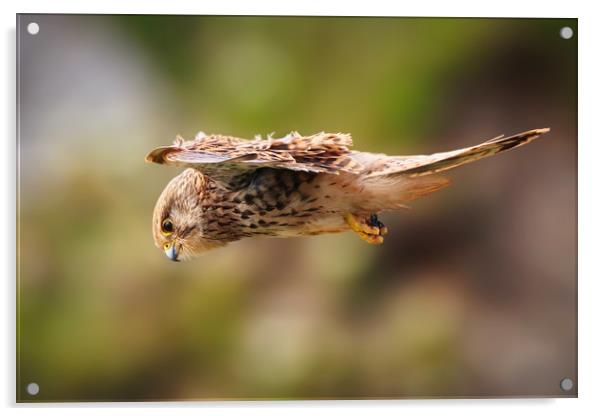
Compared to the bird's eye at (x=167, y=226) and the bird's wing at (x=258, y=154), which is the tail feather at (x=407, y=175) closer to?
the bird's wing at (x=258, y=154)

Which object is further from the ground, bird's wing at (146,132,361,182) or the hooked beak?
bird's wing at (146,132,361,182)

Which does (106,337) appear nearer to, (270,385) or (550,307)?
(270,385)

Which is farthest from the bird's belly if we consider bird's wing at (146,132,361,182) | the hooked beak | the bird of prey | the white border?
the white border

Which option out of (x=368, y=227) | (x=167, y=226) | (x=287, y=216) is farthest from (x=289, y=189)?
Result: (x=167, y=226)

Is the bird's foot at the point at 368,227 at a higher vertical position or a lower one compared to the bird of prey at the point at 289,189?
lower

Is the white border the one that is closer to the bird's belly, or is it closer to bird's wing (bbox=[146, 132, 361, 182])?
bird's wing (bbox=[146, 132, 361, 182])

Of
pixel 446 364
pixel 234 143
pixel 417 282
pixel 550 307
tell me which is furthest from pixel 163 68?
pixel 550 307

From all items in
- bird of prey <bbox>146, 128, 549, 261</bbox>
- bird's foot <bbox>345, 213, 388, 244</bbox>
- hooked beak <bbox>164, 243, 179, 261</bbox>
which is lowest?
hooked beak <bbox>164, 243, 179, 261</bbox>
